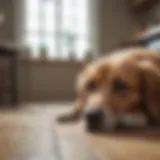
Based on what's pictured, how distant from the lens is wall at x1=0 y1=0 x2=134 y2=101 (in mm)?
4805

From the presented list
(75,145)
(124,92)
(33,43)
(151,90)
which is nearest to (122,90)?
(124,92)

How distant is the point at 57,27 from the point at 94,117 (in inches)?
148

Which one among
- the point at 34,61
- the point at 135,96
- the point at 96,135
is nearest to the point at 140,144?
the point at 96,135

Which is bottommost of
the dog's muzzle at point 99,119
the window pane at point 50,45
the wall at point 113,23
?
the dog's muzzle at point 99,119

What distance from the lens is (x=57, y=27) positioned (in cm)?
511

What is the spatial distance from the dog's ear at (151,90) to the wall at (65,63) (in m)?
3.16

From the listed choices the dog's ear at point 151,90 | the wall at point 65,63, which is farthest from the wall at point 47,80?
the dog's ear at point 151,90

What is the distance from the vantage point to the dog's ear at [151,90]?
5.20 ft

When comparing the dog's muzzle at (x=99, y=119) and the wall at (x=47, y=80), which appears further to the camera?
the wall at (x=47, y=80)

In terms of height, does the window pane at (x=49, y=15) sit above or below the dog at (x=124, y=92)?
above

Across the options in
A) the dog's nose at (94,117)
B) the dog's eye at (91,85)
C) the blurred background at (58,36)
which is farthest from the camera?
the blurred background at (58,36)

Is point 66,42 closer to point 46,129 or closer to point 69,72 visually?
point 69,72

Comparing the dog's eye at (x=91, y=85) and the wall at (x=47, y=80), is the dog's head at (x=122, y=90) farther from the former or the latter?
the wall at (x=47, y=80)

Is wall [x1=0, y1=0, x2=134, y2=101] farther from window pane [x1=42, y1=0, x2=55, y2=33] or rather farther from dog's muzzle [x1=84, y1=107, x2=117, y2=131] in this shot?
dog's muzzle [x1=84, y1=107, x2=117, y2=131]
